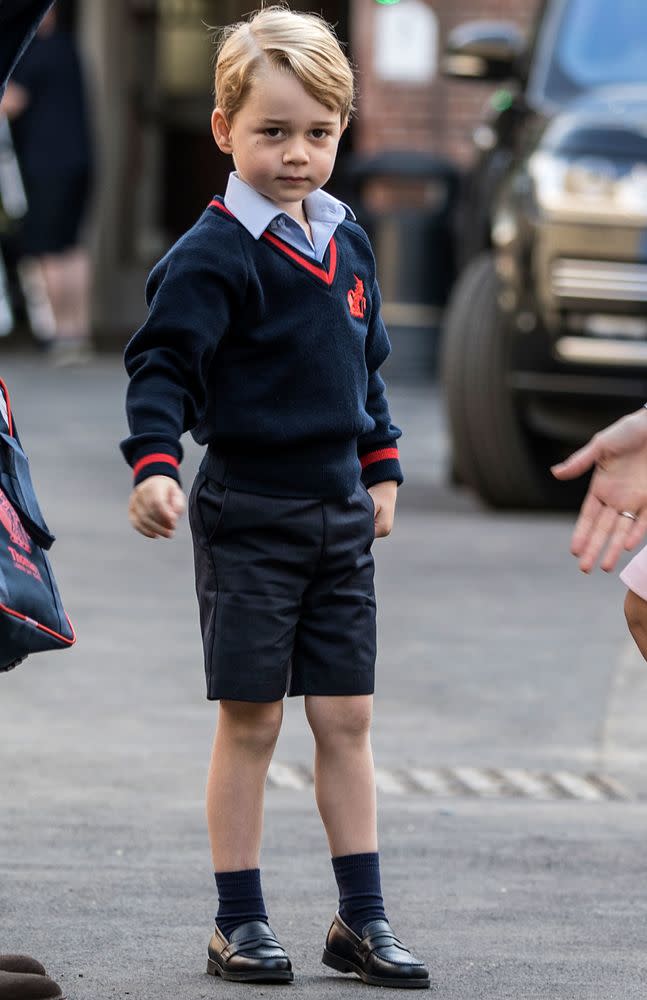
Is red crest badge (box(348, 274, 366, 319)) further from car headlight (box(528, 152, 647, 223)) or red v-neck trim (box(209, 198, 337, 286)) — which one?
car headlight (box(528, 152, 647, 223))

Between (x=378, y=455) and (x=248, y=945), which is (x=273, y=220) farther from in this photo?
(x=248, y=945)

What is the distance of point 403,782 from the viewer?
5180 mm

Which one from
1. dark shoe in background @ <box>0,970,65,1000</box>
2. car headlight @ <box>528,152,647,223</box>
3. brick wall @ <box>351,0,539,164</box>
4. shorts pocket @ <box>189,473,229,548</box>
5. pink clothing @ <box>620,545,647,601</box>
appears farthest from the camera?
brick wall @ <box>351,0,539,164</box>

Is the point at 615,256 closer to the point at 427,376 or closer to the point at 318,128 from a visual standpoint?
the point at 318,128

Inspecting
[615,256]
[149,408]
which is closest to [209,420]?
[149,408]

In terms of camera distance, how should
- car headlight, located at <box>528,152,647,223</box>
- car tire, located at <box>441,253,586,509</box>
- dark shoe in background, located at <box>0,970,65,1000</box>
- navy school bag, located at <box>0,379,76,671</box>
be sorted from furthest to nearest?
car tire, located at <box>441,253,586,509</box>, car headlight, located at <box>528,152,647,223</box>, dark shoe in background, located at <box>0,970,65,1000</box>, navy school bag, located at <box>0,379,76,671</box>

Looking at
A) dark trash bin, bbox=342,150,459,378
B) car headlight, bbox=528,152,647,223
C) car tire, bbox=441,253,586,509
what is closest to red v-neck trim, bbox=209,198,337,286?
car headlight, bbox=528,152,647,223

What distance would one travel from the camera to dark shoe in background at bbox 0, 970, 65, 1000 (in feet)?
11.5

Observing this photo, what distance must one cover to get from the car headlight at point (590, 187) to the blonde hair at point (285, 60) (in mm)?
4639

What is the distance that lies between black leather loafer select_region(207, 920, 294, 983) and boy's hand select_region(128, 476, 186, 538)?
67 centimetres

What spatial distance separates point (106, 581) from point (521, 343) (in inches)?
74.7

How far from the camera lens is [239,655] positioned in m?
3.71

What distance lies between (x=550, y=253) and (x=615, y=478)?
4.58m

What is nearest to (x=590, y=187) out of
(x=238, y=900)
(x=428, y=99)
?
(x=238, y=900)
